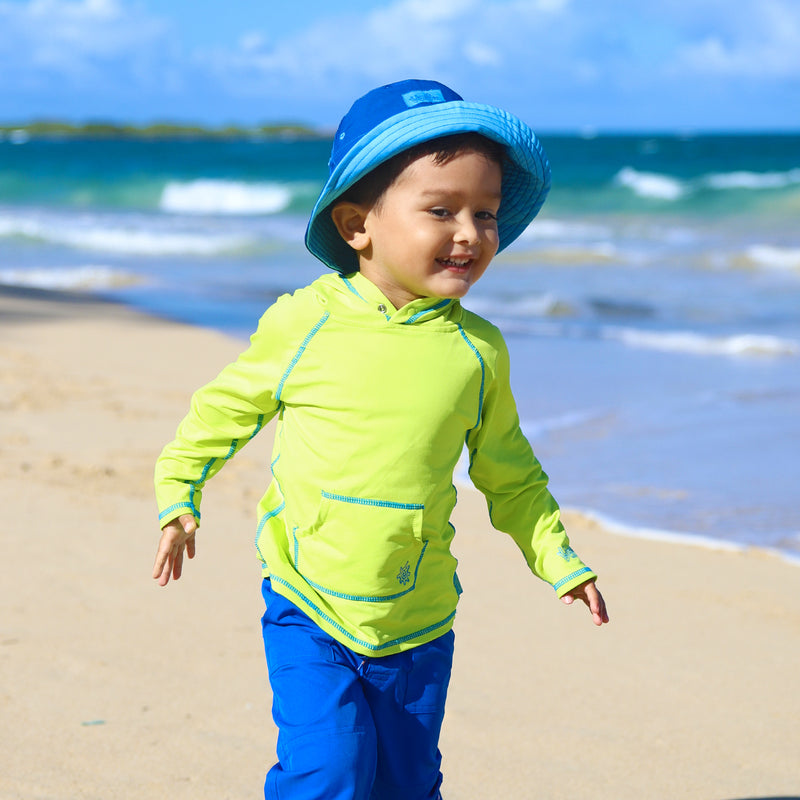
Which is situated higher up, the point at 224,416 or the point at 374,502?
the point at 224,416

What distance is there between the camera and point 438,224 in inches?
76.3

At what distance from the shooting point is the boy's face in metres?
1.93

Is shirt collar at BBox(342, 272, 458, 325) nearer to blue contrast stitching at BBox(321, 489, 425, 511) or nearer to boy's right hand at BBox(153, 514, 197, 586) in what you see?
blue contrast stitching at BBox(321, 489, 425, 511)

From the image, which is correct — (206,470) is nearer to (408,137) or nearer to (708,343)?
(408,137)

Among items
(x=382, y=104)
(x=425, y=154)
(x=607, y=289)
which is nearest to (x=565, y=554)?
(x=425, y=154)

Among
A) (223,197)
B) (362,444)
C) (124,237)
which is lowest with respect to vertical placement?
(362,444)

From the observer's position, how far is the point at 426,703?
201cm

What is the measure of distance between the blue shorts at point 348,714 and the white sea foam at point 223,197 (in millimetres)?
28355

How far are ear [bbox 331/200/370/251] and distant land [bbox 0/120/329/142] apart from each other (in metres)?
68.8

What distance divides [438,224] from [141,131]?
77659 millimetres

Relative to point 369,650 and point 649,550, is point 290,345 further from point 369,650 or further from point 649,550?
point 649,550

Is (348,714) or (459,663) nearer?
(348,714)

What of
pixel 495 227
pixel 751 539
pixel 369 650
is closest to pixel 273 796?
pixel 369 650

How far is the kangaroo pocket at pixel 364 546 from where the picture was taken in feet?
6.37
